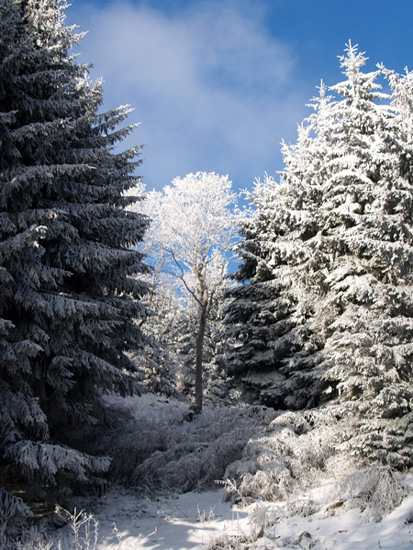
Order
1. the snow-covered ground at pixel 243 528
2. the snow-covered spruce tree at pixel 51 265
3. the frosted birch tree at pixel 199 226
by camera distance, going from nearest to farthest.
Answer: the snow-covered ground at pixel 243 528 → the snow-covered spruce tree at pixel 51 265 → the frosted birch tree at pixel 199 226

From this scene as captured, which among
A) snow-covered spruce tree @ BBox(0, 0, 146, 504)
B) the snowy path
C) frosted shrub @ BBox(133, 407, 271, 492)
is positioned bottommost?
the snowy path

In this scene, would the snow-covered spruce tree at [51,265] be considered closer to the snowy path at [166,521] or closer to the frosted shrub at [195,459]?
the snowy path at [166,521]

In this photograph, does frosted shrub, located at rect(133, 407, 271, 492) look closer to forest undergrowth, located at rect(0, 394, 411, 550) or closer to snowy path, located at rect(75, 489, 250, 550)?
forest undergrowth, located at rect(0, 394, 411, 550)

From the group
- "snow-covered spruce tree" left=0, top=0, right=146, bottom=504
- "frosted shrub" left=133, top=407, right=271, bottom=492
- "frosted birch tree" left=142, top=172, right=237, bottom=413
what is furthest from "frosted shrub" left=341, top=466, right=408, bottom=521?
"frosted birch tree" left=142, top=172, right=237, bottom=413

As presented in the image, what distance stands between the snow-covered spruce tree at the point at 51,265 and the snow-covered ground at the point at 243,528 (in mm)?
1055

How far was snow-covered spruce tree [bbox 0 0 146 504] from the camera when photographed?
6.10 m

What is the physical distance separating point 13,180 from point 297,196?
33.2 feet

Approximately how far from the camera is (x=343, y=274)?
10.8 meters

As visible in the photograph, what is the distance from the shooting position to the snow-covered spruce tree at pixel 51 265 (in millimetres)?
→ 6098

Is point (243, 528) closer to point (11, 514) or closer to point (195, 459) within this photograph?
point (195, 459)

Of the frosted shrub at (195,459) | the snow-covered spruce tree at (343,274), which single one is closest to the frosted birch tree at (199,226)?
the snow-covered spruce tree at (343,274)

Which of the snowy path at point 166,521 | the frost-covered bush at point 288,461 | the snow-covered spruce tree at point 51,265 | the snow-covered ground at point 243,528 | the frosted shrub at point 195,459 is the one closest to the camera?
the snow-covered ground at point 243,528

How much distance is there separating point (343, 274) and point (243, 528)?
719cm

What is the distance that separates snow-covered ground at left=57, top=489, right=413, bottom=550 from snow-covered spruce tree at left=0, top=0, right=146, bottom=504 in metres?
1.06
